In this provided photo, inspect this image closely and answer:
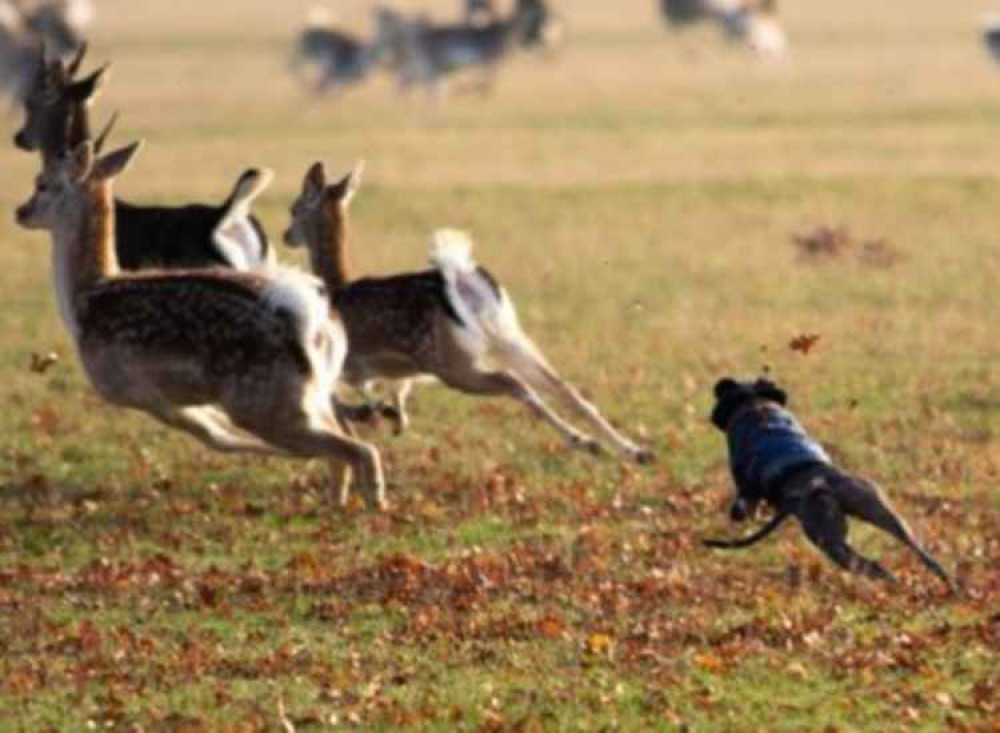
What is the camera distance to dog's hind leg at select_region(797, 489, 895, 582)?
10391 millimetres

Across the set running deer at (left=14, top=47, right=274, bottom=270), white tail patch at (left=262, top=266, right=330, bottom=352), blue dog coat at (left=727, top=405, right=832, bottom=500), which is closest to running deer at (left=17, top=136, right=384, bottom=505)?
white tail patch at (left=262, top=266, right=330, bottom=352)

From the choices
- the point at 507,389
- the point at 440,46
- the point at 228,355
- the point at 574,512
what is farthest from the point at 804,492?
the point at 440,46

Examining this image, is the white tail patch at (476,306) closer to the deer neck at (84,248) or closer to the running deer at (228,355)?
the running deer at (228,355)

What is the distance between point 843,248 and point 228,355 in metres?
12.6

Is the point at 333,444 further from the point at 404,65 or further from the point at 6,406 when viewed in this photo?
the point at 404,65

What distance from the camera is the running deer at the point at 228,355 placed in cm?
1209

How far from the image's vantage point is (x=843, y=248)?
79.0ft

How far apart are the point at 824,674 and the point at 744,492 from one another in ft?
5.35

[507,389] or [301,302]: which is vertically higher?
[301,302]

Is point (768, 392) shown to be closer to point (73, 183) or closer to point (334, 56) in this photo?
point (73, 183)

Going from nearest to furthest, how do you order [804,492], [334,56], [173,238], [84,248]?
[804,492], [84,248], [173,238], [334,56]

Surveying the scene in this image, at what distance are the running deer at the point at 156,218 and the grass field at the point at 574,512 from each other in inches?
36.4

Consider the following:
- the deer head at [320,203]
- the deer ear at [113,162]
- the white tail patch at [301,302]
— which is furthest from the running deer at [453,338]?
the white tail patch at [301,302]

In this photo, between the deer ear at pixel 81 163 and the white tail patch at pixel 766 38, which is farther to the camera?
the white tail patch at pixel 766 38
